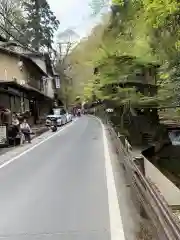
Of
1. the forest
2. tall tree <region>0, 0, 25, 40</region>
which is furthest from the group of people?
tall tree <region>0, 0, 25, 40</region>

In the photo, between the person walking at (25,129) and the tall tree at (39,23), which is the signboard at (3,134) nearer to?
the person walking at (25,129)

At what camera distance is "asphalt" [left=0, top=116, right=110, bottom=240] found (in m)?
6.71

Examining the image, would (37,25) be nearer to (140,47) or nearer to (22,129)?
(22,129)

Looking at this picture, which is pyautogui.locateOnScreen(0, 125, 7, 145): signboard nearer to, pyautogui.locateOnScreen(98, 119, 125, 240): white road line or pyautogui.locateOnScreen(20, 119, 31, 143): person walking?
pyautogui.locateOnScreen(20, 119, 31, 143): person walking

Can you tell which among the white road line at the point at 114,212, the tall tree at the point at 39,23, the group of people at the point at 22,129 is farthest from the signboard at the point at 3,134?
the tall tree at the point at 39,23

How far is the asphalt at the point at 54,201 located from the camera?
264 inches

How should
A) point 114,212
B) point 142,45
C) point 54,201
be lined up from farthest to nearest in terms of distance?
point 142,45 < point 54,201 < point 114,212

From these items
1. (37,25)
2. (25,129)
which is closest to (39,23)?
(37,25)

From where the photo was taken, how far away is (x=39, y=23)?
77875 mm

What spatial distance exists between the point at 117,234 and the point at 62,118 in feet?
155

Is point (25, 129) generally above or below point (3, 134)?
above

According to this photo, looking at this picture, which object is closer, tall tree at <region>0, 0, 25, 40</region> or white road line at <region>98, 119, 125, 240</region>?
white road line at <region>98, 119, 125, 240</region>

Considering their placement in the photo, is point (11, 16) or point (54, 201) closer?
point (54, 201)

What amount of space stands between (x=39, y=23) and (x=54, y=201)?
71.9m
